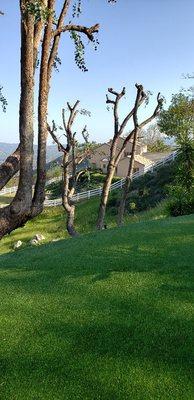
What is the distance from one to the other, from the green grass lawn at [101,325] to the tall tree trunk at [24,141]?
7.44ft

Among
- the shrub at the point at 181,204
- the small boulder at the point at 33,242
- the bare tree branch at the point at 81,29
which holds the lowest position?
the small boulder at the point at 33,242

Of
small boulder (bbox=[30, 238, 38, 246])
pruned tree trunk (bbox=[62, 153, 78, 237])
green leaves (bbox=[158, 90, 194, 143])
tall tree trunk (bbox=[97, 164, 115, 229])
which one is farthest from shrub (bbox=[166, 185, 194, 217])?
green leaves (bbox=[158, 90, 194, 143])

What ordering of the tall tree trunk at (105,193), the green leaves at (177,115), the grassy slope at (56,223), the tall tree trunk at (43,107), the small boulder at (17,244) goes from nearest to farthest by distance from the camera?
the tall tree trunk at (43,107), the tall tree trunk at (105,193), the small boulder at (17,244), the grassy slope at (56,223), the green leaves at (177,115)

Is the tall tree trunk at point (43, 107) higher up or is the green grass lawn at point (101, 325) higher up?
the tall tree trunk at point (43, 107)

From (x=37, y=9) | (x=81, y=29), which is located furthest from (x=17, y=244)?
(x=37, y=9)

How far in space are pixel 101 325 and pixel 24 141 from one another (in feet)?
12.0

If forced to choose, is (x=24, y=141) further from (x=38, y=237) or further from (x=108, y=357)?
(x=38, y=237)

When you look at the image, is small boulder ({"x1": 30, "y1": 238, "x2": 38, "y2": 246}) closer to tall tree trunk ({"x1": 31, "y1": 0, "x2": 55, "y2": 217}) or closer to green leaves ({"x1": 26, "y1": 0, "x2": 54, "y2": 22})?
tall tree trunk ({"x1": 31, "y1": 0, "x2": 55, "y2": 217})

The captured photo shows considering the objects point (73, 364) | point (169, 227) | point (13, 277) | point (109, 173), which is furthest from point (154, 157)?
point (73, 364)

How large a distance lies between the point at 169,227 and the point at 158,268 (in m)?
4.40

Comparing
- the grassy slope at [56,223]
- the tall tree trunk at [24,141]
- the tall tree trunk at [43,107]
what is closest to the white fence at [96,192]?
the grassy slope at [56,223]

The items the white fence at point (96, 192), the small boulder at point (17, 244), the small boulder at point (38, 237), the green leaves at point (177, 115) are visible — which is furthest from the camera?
the green leaves at point (177, 115)

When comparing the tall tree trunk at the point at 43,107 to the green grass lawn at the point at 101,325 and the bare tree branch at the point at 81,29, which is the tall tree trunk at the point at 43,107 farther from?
the green grass lawn at the point at 101,325

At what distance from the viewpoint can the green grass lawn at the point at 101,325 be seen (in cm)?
582
